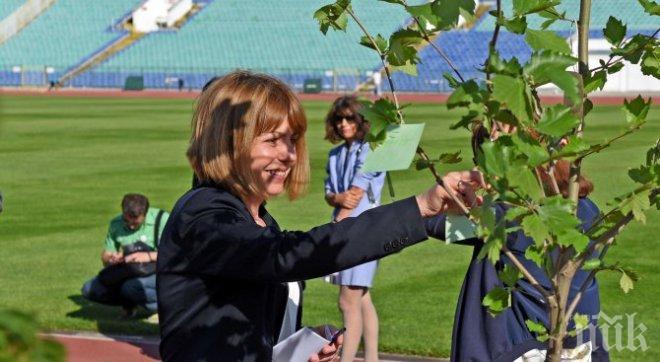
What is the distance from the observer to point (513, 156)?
7.32ft

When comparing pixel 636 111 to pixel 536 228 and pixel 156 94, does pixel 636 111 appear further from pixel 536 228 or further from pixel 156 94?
pixel 156 94

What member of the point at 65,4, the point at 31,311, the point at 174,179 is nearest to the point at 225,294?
the point at 31,311

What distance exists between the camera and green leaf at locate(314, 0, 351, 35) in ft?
8.66

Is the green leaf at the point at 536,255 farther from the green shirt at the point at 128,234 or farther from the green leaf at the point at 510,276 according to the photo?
the green shirt at the point at 128,234

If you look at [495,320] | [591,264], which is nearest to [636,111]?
[591,264]

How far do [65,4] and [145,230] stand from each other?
234ft

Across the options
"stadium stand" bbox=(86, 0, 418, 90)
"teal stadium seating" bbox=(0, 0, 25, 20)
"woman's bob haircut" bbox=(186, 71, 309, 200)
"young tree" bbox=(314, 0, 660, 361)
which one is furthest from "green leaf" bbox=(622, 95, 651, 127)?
"teal stadium seating" bbox=(0, 0, 25, 20)

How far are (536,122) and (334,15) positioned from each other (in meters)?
0.57

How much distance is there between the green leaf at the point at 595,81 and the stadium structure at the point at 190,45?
5720 centimetres

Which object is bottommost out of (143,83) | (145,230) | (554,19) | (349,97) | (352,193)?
(143,83)

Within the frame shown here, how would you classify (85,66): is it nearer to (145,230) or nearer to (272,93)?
(145,230)

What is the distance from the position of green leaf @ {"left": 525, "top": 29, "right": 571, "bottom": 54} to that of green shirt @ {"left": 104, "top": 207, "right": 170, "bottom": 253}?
345 inches

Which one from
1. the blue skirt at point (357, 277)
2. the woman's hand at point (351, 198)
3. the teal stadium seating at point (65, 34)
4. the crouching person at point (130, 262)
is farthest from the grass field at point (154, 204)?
the teal stadium seating at point (65, 34)

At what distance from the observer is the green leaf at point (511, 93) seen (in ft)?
7.09
